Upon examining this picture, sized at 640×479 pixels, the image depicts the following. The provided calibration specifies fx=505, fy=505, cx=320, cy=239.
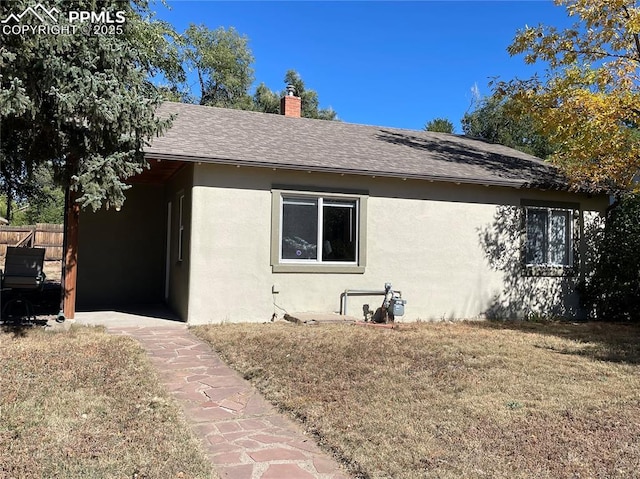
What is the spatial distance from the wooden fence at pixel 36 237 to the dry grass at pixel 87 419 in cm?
1891

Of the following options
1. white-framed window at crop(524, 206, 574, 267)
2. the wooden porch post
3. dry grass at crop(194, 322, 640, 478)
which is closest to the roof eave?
white-framed window at crop(524, 206, 574, 267)

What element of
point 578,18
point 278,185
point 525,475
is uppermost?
point 578,18

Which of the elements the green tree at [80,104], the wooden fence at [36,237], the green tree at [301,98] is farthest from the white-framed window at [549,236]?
the green tree at [301,98]

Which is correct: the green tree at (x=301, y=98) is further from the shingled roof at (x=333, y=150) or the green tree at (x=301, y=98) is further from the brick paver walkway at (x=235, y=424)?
the brick paver walkway at (x=235, y=424)

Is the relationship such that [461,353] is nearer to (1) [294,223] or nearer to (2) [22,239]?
(1) [294,223]

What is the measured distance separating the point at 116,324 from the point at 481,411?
21.2ft

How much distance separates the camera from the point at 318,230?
9.74m

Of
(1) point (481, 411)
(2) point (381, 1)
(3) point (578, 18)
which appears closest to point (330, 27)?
(2) point (381, 1)

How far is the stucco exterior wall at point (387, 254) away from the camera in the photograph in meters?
9.04

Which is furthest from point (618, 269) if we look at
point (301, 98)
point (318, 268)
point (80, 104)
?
point (301, 98)

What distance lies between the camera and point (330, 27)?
51.3 ft

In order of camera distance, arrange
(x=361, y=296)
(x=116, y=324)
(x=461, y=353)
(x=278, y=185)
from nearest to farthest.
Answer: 1. (x=461, y=353)
2. (x=116, y=324)
3. (x=278, y=185)
4. (x=361, y=296)

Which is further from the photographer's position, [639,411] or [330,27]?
[330,27]

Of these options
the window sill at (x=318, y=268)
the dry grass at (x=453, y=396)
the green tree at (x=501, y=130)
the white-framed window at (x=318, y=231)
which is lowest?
the dry grass at (x=453, y=396)
